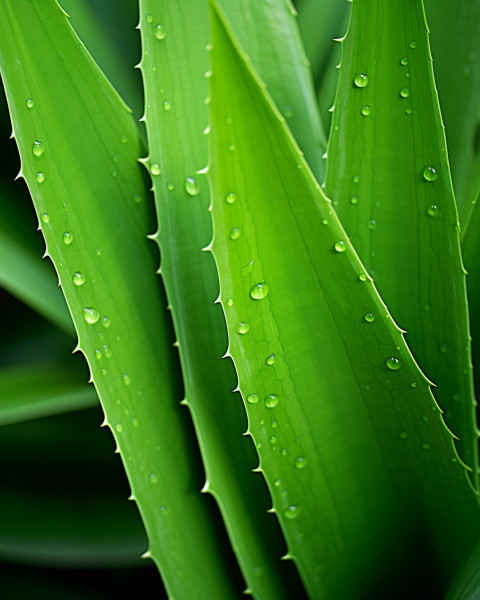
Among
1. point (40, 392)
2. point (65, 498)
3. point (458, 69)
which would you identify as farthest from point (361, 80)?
point (65, 498)

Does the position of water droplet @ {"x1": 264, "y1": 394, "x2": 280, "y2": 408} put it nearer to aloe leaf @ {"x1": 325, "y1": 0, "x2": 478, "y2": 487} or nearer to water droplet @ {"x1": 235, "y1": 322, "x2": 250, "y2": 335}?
water droplet @ {"x1": 235, "y1": 322, "x2": 250, "y2": 335}

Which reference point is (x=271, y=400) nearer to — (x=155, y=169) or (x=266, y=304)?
(x=266, y=304)

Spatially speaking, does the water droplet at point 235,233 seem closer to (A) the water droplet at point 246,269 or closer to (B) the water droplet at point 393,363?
(A) the water droplet at point 246,269

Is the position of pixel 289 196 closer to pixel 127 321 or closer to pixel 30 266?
pixel 127 321

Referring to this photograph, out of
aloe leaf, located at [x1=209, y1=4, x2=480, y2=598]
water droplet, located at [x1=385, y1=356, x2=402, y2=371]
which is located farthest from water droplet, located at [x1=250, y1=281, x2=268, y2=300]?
water droplet, located at [x1=385, y1=356, x2=402, y2=371]

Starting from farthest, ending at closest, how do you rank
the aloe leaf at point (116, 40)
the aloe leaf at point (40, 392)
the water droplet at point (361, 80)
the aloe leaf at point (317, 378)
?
the aloe leaf at point (116, 40), the aloe leaf at point (40, 392), the water droplet at point (361, 80), the aloe leaf at point (317, 378)

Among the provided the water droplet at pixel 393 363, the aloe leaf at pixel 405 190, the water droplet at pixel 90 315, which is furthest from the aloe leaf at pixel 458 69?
the water droplet at pixel 90 315
